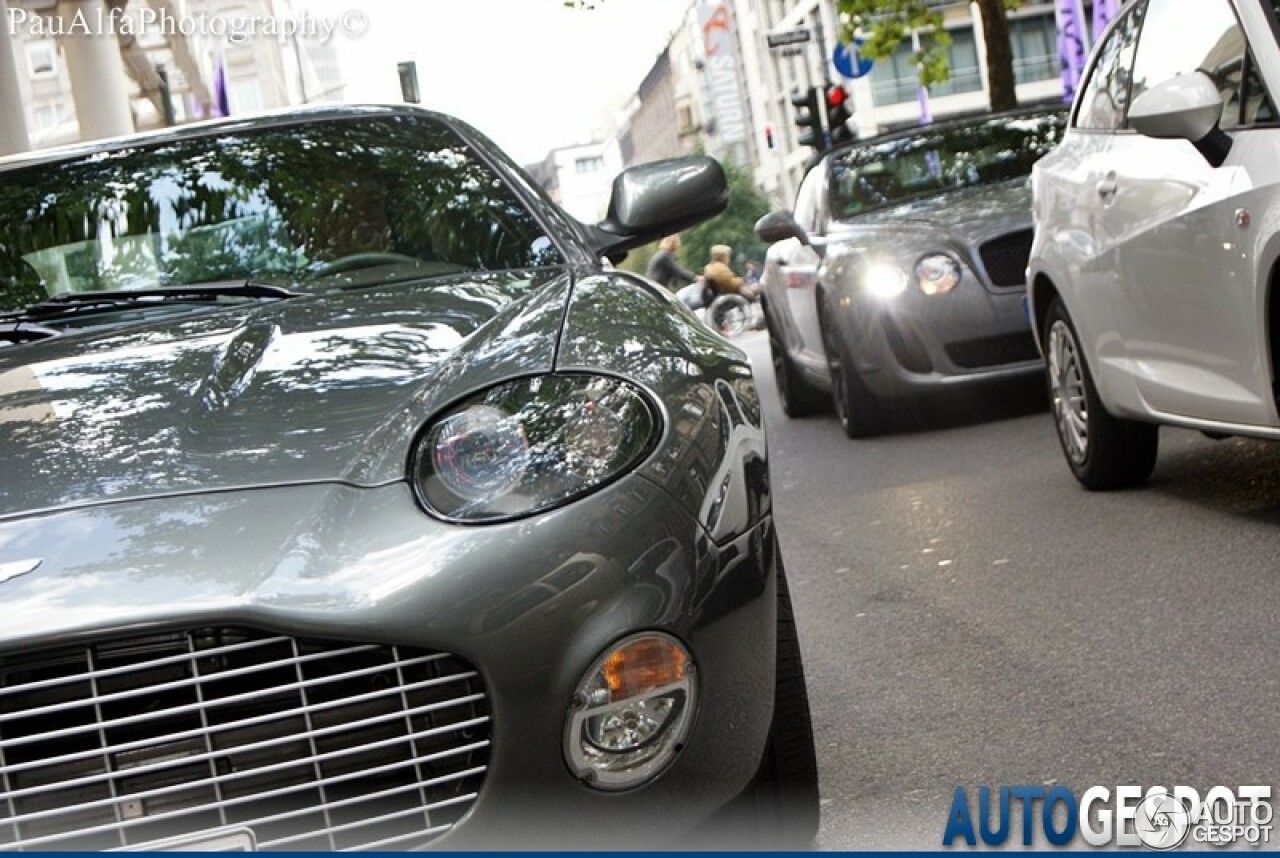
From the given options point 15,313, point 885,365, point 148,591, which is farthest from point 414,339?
point 885,365

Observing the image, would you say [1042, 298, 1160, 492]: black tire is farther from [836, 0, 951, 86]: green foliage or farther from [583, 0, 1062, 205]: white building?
[583, 0, 1062, 205]: white building

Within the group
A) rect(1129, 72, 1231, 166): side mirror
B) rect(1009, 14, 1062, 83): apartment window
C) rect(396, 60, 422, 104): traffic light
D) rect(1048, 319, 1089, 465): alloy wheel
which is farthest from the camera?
rect(1009, 14, 1062, 83): apartment window

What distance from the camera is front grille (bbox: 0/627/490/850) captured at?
8.09 feet

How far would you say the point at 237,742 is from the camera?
250cm

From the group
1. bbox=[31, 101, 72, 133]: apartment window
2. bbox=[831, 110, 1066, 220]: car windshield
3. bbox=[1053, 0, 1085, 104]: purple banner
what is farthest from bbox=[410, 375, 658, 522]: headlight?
bbox=[31, 101, 72, 133]: apartment window

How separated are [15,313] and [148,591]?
61.5 inches

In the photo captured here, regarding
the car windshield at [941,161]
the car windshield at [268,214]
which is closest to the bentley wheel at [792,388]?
the car windshield at [941,161]

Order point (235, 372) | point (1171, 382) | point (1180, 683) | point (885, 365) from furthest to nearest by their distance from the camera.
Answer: point (885, 365) < point (1171, 382) < point (1180, 683) < point (235, 372)

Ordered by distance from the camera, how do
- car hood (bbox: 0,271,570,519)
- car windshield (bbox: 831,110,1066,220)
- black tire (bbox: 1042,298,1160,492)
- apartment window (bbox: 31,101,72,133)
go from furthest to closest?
apartment window (bbox: 31,101,72,133), car windshield (bbox: 831,110,1066,220), black tire (bbox: 1042,298,1160,492), car hood (bbox: 0,271,570,519)

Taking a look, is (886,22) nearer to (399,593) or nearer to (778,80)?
(399,593)

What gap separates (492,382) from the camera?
2920 millimetres

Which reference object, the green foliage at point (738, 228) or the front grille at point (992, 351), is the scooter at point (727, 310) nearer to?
the front grille at point (992, 351)

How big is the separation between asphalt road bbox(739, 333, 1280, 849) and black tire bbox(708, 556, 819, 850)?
377 mm

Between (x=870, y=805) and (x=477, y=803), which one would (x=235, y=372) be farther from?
(x=870, y=805)
